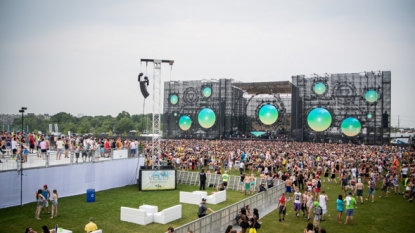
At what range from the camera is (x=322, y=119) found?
159 feet

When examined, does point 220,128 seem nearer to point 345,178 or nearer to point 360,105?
point 360,105

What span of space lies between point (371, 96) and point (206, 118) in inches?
1031

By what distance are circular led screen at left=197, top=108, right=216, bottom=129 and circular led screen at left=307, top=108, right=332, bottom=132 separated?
1625cm

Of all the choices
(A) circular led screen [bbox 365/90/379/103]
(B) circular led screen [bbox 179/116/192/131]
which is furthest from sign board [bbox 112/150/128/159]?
(A) circular led screen [bbox 365/90/379/103]

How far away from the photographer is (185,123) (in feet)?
192

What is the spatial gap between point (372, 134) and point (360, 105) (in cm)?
462

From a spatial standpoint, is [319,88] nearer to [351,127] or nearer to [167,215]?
[351,127]

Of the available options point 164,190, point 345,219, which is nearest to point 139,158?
point 164,190

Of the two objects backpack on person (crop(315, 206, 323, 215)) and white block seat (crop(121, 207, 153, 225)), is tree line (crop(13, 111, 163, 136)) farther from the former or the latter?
backpack on person (crop(315, 206, 323, 215))

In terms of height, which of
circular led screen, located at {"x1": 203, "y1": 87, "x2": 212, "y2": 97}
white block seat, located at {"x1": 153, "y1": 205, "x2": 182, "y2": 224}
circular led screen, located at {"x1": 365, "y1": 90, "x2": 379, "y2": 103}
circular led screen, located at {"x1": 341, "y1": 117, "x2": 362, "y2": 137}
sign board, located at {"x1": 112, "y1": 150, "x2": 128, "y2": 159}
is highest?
circular led screen, located at {"x1": 203, "y1": 87, "x2": 212, "y2": 97}

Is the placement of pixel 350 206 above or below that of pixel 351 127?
below

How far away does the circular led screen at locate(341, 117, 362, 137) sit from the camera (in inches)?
1841

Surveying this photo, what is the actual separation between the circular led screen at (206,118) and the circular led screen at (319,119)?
16254 mm

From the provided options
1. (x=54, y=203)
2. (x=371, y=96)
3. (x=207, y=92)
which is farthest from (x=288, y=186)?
(x=207, y=92)
